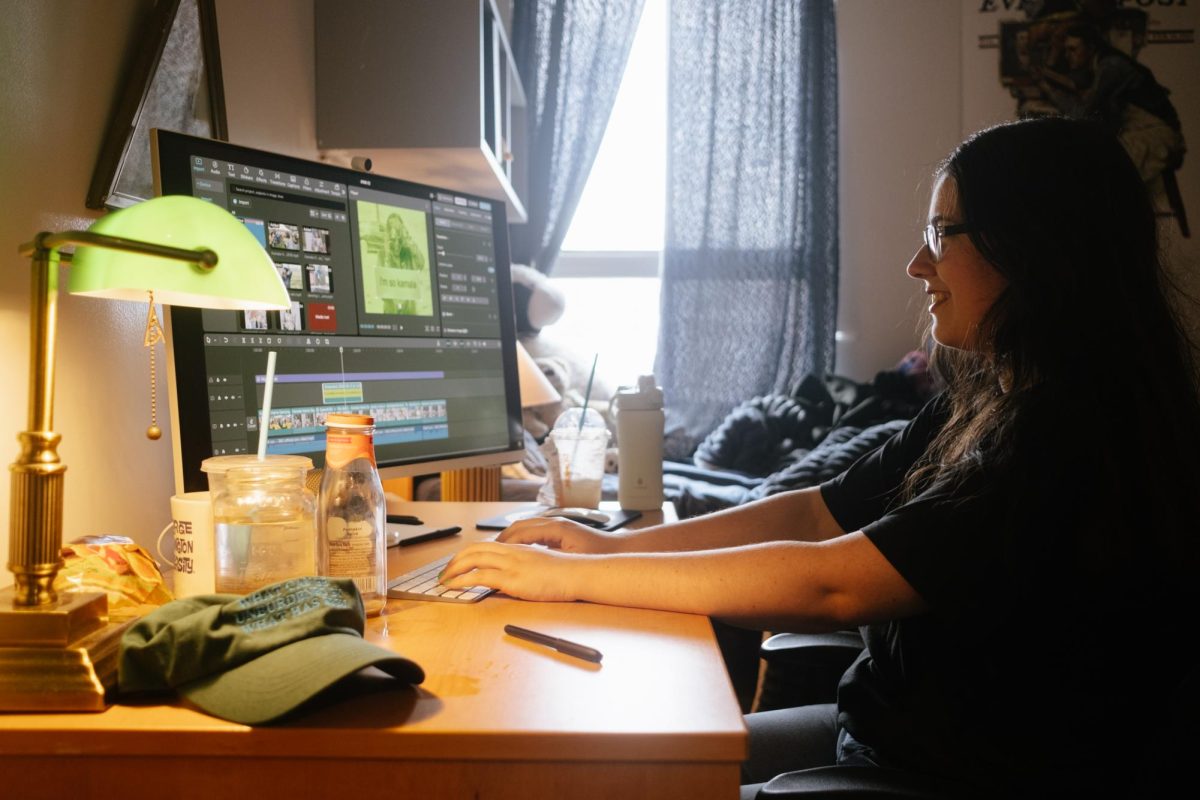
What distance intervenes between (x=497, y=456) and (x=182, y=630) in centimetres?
81

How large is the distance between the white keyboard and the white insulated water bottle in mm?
591

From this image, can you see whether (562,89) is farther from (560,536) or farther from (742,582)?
(742,582)

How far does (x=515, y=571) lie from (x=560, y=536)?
196 mm

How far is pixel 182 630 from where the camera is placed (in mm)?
659

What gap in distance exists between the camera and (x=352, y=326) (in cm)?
122

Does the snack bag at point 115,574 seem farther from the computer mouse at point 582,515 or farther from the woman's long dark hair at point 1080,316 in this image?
the woman's long dark hair at point 1080,316

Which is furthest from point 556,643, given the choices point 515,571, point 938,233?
point 938,233

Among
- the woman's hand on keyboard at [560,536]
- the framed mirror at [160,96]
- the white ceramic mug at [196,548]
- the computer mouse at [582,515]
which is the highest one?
the framed mirror at [160,96]

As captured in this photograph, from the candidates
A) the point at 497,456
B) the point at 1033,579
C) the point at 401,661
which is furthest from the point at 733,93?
the point at 401,661

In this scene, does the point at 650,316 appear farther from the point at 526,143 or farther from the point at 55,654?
the point at 55,654

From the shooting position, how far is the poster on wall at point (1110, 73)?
3.40m

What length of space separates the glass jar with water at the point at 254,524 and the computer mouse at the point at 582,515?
1.90ft

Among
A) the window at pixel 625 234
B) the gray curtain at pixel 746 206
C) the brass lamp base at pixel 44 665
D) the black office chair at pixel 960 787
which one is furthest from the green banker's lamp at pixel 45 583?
the window at pixel 625 234

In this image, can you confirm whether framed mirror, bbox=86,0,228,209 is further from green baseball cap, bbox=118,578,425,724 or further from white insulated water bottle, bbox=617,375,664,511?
white insulated water bottle, bbox=617,375,664,511
